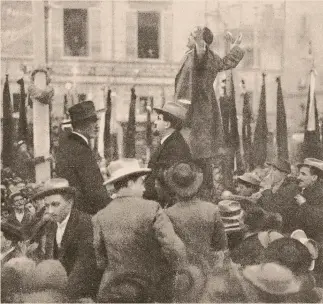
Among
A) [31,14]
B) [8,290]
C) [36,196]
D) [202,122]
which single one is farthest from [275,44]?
[8,290]

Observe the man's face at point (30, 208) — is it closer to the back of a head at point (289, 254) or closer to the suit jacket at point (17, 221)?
the suit jacket at point (17, 221)

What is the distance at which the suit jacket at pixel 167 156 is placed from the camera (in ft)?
13.5

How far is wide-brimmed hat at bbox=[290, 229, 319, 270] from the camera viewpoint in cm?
428

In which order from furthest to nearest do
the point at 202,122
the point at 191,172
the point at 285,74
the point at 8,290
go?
the point at 285,74 < the point at 202,122 < the point at 8,290 < the point at 191,172

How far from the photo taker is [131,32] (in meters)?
4.48

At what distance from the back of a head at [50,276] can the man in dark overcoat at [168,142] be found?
77 centimetres

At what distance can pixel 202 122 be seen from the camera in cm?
439

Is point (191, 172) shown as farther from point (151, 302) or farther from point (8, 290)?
point (8, 290)

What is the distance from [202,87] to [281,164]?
805 millimetres

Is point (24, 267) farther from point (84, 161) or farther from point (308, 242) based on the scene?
point (308, 242)

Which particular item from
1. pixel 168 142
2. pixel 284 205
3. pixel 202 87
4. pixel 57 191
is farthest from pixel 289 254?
pixel 57 191

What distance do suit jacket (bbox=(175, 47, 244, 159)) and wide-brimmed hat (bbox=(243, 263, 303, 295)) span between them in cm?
87

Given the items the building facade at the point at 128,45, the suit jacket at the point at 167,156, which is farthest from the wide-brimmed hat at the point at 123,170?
the building facade at the point at 128,45

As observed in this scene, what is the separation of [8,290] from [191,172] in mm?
1440
